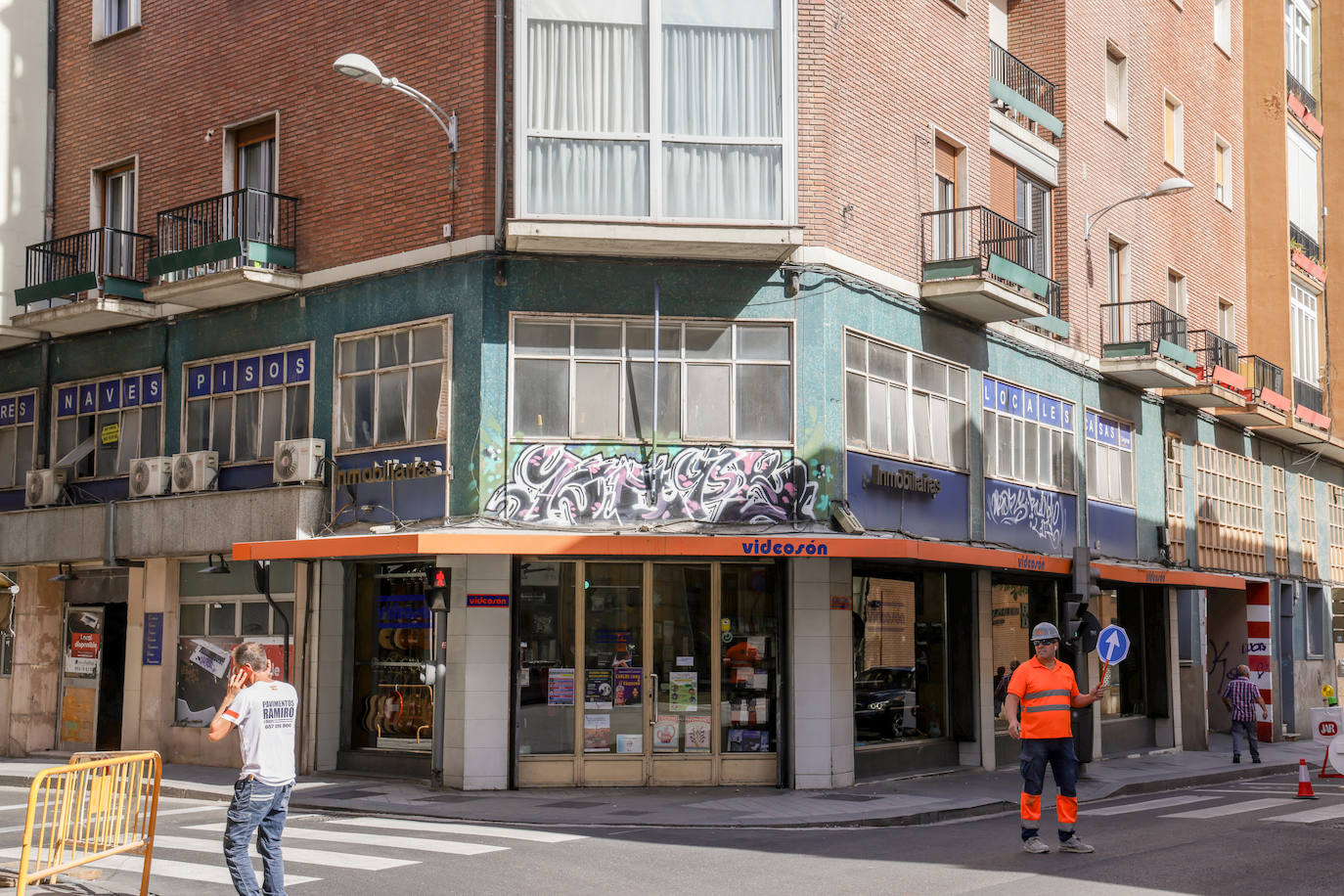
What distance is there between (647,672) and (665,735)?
80cm

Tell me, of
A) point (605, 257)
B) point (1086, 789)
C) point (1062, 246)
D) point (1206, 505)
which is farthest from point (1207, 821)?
point (1206, 505)

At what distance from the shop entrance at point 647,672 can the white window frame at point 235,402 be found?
443cm

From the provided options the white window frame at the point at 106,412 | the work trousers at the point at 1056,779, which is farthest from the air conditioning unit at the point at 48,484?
the work trousers at the point at 1056,779

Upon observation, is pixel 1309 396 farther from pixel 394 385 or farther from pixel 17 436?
pixel 17 436

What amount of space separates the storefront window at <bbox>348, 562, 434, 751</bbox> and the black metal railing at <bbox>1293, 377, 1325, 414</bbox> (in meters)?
22.5

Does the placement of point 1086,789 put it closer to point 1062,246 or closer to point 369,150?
point 1062,246

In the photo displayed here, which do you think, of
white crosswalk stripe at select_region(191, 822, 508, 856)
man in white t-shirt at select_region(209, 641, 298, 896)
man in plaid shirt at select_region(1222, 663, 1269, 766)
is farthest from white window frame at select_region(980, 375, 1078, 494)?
man in white t-shirt at select_region(209, 641, 298, 896)

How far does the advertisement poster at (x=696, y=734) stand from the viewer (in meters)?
17.8

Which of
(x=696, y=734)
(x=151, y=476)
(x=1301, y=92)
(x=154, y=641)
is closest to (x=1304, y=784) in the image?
(x=696, y=734)

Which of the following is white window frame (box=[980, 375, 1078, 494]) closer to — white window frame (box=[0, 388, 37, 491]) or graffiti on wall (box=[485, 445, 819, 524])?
graffiti on wall (box=[485, 445, 819, 524])

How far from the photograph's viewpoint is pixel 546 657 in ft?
57.7

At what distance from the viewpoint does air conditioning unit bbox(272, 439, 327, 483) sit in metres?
18.7

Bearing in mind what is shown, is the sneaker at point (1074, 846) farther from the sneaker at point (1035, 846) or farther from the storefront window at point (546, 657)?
the storefront window at point (546, 657)

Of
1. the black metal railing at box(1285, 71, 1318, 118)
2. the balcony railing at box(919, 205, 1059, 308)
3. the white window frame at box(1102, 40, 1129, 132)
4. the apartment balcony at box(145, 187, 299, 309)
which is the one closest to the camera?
the apartment balcony at box(145, 187, 299, 309)
